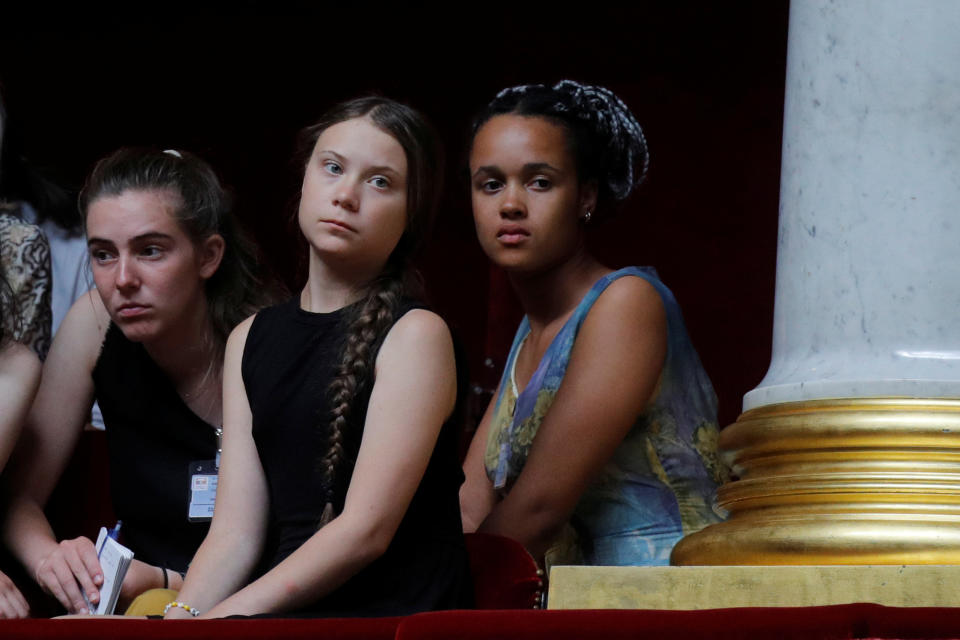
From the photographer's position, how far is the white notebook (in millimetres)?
2258

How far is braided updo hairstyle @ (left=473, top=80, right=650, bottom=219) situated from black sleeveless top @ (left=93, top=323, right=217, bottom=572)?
2.93 feet

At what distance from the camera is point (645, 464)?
9.20 ft

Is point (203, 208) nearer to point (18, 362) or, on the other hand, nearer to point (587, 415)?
point (18, 362)

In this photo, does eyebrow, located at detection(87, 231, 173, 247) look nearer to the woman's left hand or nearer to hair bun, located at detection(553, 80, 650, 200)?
the woman's left hand

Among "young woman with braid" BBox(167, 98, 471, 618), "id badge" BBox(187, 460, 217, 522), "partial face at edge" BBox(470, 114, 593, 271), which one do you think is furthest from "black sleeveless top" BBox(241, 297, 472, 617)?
"partial face at edge" BBox(470, 114, 593, 271)

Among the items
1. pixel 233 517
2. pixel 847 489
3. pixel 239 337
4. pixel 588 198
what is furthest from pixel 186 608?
pixel 588 198

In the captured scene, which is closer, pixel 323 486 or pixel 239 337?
pixel 323 486

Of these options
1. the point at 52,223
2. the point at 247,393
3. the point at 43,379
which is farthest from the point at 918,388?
the point at 52,223

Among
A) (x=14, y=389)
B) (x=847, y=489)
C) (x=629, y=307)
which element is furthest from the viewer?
(x=629, y=307)

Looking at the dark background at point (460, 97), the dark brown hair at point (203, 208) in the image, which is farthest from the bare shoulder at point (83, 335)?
the dark background at point (460, 97)

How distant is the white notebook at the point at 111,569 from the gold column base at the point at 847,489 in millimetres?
836

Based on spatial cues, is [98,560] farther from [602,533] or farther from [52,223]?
[52,223]

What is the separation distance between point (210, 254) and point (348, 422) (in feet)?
2.31

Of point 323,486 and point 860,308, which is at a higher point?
point 860,308
